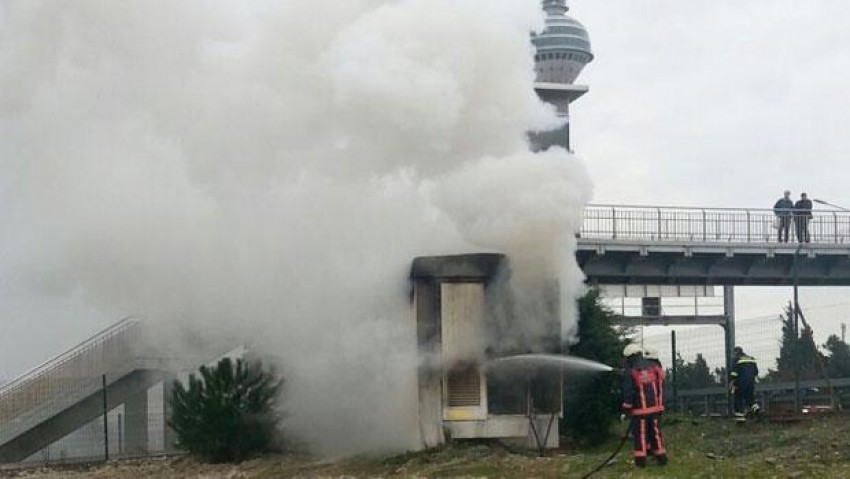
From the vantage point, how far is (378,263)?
27.2 metres

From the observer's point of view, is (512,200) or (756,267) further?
(756,267)

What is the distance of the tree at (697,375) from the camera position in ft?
139

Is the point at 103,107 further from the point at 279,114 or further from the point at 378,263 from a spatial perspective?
the point at 378,263

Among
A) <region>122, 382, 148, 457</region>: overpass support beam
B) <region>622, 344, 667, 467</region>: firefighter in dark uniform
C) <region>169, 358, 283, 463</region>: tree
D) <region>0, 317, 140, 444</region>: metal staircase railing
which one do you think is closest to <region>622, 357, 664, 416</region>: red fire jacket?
<region>622, 344, 667, 467</region>: firefighter in dark uniform

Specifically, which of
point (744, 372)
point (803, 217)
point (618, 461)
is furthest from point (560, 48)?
point (618, 461)

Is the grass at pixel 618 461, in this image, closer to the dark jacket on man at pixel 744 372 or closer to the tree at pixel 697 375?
the dark jacket on man at pixel 744 372

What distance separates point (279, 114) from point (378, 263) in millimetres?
4040

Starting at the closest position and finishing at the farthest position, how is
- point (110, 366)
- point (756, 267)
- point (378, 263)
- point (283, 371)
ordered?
1. point (378, 263)
2. point (283, 371)
3. point (110, 366)
4. point (756, 267)

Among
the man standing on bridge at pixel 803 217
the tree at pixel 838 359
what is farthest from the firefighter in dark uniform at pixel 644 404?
the man standing on bridge at pixel 803 217

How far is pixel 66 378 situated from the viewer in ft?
108

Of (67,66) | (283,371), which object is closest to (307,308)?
(283,371)

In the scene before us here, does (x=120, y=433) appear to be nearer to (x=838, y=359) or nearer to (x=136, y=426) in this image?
(x=136, y=426)

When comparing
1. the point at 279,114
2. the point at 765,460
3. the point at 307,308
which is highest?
the point at 279,114

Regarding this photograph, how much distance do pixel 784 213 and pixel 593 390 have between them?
887 inches
